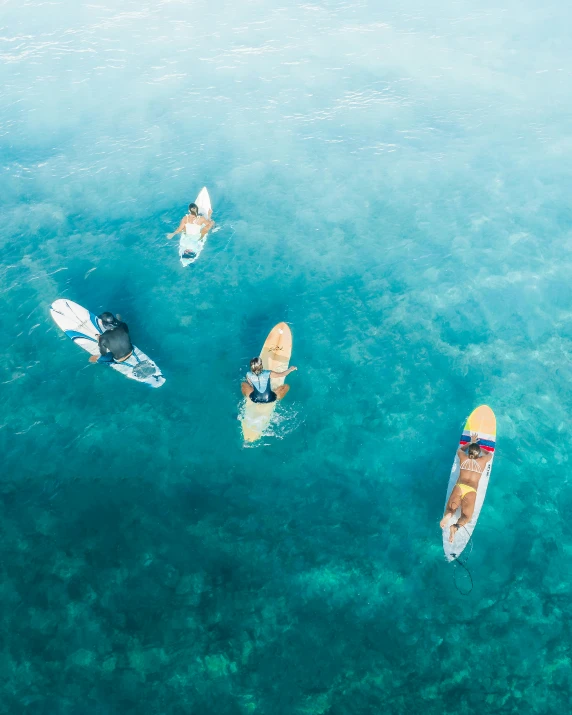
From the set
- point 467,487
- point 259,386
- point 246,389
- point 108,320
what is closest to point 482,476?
point 467,487

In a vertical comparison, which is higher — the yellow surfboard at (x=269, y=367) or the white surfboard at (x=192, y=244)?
the white surfboard at (x=192, y=244)

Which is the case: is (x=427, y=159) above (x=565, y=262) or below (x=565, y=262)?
above

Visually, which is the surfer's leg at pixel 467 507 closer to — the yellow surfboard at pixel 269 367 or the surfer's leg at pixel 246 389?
the yellow surfboard at pixel 269 367

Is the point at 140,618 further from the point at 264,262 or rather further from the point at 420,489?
the point at 264,262

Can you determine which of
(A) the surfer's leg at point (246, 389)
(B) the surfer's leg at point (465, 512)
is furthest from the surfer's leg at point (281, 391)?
(B) the surfer's leg at point (465, 512)

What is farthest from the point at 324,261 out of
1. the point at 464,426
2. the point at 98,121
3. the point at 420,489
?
the point at 98,121

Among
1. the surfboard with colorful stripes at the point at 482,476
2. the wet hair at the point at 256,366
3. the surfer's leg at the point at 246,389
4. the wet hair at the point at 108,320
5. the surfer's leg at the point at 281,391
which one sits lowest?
the surfboard with colorful stripes at the point at 482,476

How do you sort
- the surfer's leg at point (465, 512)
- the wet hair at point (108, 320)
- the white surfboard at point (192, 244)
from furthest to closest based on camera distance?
the white surfboard at point (192, 244) → the wet hair at point (108, 320) → the surfer's leg at point (465, 512)
